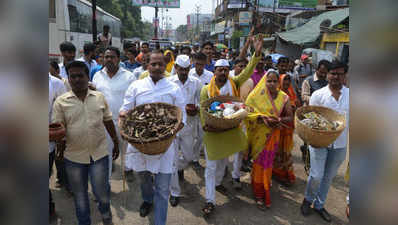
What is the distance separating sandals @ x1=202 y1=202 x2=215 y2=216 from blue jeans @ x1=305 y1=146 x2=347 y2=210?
1313mm

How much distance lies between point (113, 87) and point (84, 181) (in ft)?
4.97

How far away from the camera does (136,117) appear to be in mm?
2842

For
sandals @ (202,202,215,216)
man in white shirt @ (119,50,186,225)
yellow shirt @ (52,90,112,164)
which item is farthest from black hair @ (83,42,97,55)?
sandals @ (202,202,215,216)

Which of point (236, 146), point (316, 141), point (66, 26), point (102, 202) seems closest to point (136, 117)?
point (102, 202)

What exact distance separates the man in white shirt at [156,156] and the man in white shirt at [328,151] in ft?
Answer: 6.02

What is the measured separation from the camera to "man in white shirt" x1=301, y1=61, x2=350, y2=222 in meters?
3.34

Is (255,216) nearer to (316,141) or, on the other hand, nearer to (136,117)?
(316,141)

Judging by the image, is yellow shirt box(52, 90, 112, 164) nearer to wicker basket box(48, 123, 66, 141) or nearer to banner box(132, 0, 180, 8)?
wicker basket box(48, 123, 66, 141)

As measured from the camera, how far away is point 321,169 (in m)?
3.43

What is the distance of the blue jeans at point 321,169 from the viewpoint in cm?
339
